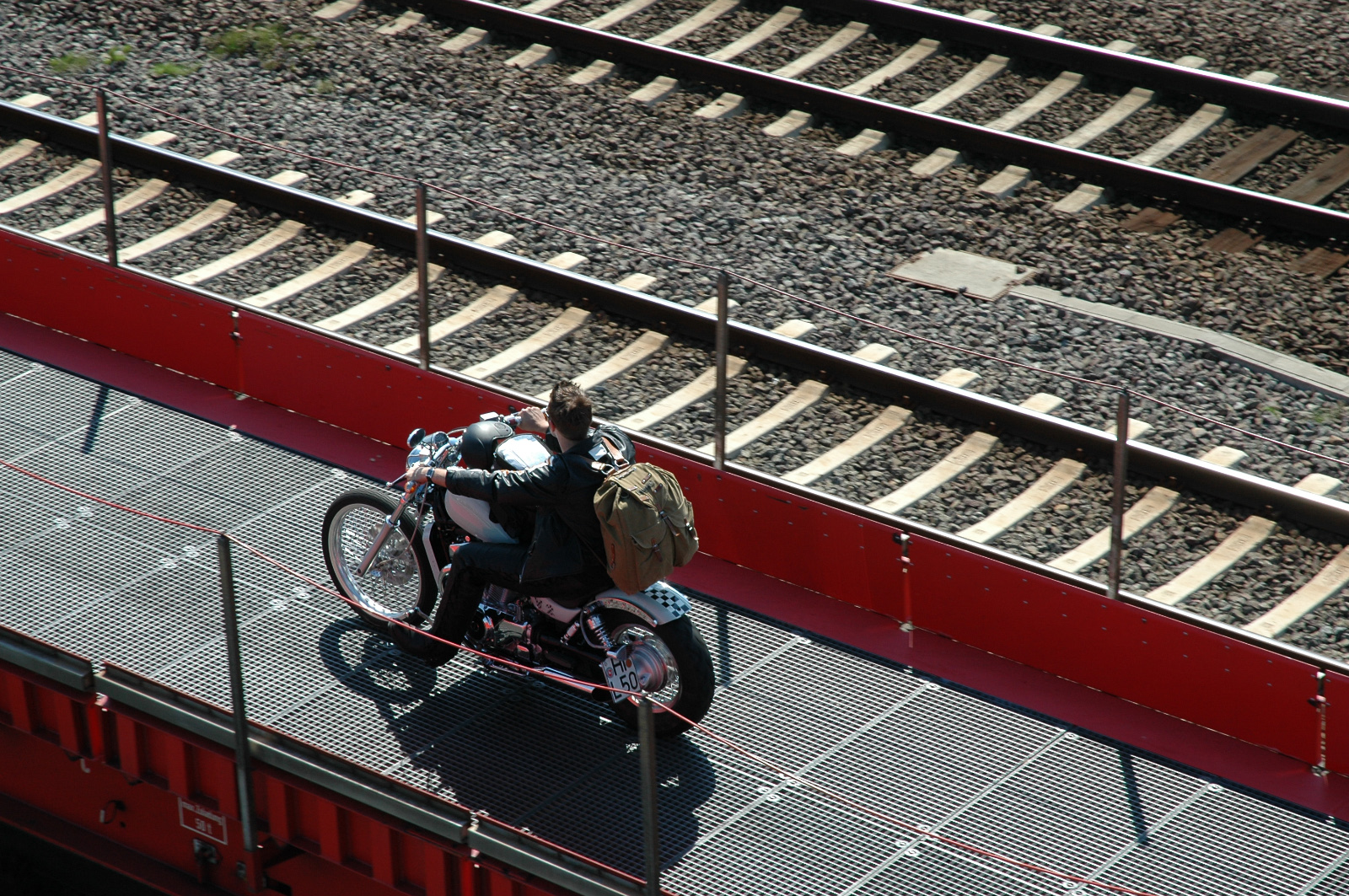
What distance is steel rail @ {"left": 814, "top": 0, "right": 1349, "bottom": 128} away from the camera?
1322 cm

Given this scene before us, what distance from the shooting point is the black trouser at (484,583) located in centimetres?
720

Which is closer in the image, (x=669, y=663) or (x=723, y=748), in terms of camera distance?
(x=669, y=663)

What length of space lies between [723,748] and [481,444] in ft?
5.57

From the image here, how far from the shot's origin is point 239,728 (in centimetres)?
681

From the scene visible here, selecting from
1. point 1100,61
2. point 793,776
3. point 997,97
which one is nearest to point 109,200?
point 793,776

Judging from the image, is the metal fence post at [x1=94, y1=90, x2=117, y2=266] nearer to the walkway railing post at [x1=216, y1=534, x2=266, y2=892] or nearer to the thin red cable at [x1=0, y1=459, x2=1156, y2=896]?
the thin red cable at [x1=0, y1=459, x2=1156, y2=896]

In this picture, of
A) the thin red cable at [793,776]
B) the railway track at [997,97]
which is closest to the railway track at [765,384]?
the thin red cable at [793,776]

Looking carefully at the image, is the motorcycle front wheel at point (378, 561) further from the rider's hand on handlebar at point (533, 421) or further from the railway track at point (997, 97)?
the railway track at point (997, 97)

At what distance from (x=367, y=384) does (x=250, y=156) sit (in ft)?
12.6

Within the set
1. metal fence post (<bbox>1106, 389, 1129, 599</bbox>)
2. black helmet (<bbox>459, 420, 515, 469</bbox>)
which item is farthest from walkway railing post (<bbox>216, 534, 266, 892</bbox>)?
metal fence post (<bbox>1106, 389, 1129, 599</bbox>)

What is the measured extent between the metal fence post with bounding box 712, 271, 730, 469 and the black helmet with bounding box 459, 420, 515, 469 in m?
1.65

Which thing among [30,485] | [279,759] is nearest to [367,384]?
[30,485]

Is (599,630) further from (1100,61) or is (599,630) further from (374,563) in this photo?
(1100,61)

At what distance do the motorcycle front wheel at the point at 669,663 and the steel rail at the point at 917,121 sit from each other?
6.88 metres
